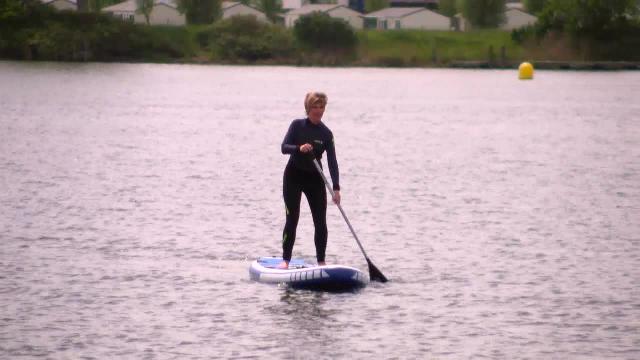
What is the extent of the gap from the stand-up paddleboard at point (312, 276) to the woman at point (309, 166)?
29 cm

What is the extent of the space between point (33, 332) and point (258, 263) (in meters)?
4.32

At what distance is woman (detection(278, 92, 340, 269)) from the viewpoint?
59.5ft

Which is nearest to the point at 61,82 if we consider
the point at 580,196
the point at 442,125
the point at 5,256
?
the point at 442,125

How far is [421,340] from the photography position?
1623 cm

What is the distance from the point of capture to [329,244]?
2366 centimetres

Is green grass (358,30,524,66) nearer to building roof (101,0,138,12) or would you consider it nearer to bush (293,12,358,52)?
bush (293,12,358,52)

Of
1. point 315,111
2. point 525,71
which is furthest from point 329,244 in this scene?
point 525,71

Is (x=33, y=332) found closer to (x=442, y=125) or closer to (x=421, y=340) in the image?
(x=421, y=340)

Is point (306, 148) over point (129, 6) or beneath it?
over

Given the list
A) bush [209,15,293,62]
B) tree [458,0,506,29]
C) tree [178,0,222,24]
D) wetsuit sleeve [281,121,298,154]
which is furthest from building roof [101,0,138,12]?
wetsuit sleeve [281,121,298,154]

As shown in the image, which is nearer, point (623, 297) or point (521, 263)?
point (623, 297)

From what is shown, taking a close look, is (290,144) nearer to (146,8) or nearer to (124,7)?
(146,8)

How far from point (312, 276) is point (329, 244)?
493cm

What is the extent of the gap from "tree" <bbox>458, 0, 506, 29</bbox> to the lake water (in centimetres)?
11982
